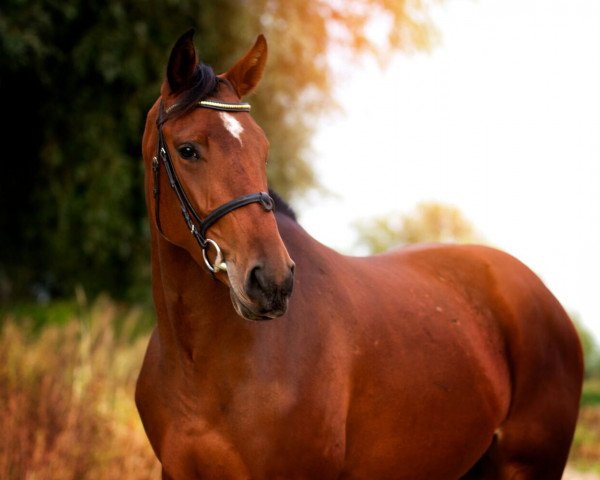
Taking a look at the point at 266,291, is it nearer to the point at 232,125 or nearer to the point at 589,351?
the point at 232,125

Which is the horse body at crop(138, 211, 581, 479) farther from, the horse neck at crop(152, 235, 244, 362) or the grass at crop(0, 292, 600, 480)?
the grass at crop(0, 292, 600, 480)

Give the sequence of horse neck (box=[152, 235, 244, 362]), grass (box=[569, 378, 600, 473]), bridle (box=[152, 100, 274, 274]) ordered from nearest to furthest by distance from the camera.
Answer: bridle (box=[152, 100, 274, 274])
horse neck (box=[152, 235, 244, 362])
grass (box=[569, 378, 600, 473])

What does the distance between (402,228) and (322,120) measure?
19.6 ft

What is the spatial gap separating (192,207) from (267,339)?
1.73 ft

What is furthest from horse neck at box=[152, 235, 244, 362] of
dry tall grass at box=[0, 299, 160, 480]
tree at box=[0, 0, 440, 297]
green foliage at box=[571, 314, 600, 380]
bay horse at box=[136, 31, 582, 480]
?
green foliage at box=[571, 314, 600, 380]

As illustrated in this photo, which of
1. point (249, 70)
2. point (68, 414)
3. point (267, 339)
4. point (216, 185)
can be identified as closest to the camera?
point (216, 185)

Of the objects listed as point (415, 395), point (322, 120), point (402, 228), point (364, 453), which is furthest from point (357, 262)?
point (402, 228)

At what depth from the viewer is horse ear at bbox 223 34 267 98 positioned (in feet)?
9.11

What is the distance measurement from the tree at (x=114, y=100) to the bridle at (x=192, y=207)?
263 inches

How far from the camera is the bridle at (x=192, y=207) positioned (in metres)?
2.38

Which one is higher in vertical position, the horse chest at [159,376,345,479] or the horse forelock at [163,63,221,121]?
the horse forelock at [163,63,221,121]

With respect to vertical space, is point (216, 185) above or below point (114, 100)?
above

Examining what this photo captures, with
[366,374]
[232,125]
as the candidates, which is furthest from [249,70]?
[366,374]

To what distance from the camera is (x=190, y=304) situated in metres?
2.68
